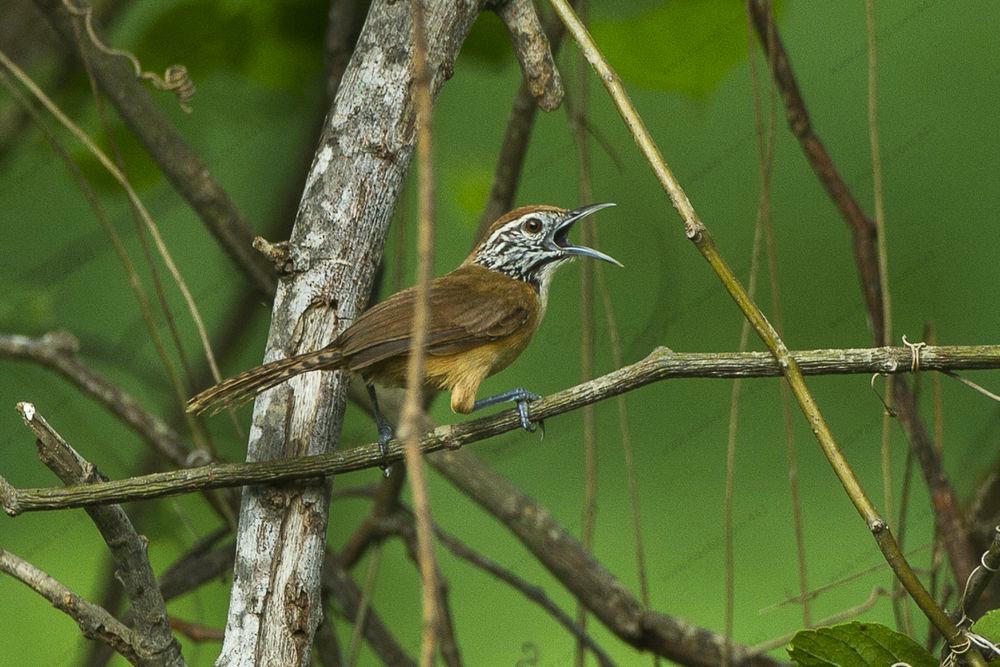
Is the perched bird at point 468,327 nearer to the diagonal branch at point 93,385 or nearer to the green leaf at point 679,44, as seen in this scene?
the green leaf at point 679,44

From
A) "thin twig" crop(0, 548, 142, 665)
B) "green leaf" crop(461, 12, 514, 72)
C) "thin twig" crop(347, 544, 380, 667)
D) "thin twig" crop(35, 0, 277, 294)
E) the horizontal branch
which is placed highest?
"green leaf" crop(461, 12, 514, 72)

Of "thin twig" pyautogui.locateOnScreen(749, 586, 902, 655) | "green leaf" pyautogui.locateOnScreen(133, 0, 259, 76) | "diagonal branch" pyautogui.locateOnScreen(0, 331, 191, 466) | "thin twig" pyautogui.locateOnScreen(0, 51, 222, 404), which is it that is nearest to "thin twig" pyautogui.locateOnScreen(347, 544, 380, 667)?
"diagonal branch" pyautogui.locateOnScreen(0, 331, 191, 466)

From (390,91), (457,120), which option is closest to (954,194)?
(457,120)

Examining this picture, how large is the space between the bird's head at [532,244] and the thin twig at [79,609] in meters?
1.21

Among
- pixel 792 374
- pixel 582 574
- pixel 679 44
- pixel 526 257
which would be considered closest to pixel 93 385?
pixel 526 257

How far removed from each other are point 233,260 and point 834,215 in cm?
230

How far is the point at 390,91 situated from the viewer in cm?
196

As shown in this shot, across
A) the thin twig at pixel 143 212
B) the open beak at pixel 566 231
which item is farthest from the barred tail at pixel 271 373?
the open beak at pixel 566 231

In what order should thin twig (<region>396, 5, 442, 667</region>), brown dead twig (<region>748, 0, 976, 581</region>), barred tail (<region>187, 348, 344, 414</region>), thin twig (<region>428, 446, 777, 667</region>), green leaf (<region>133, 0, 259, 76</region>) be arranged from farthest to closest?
green leaf (<region>133, 0, 259, 76</region>) → thin twig (<region>428, 446, 777, 667</region>) → brown dead twig (<region>748, 0, 976, 581</region>) → barred tail (<region>187, 348, 344, 414</region>) → thin twig (<region>396, 5, 442, 667</region>)

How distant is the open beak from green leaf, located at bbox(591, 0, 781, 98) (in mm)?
636

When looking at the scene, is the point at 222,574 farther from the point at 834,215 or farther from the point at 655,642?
the point at 834,215

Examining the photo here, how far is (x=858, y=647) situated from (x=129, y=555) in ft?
3.49

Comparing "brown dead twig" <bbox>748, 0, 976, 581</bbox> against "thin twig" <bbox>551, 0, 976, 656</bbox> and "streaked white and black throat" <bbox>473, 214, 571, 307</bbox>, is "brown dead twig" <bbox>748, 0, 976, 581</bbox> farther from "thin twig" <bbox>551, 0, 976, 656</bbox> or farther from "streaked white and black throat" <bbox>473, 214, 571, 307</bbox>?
"thin twig" <bbox>551, 0, 976, 656</bbox>

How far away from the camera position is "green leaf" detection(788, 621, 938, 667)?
1523mm
